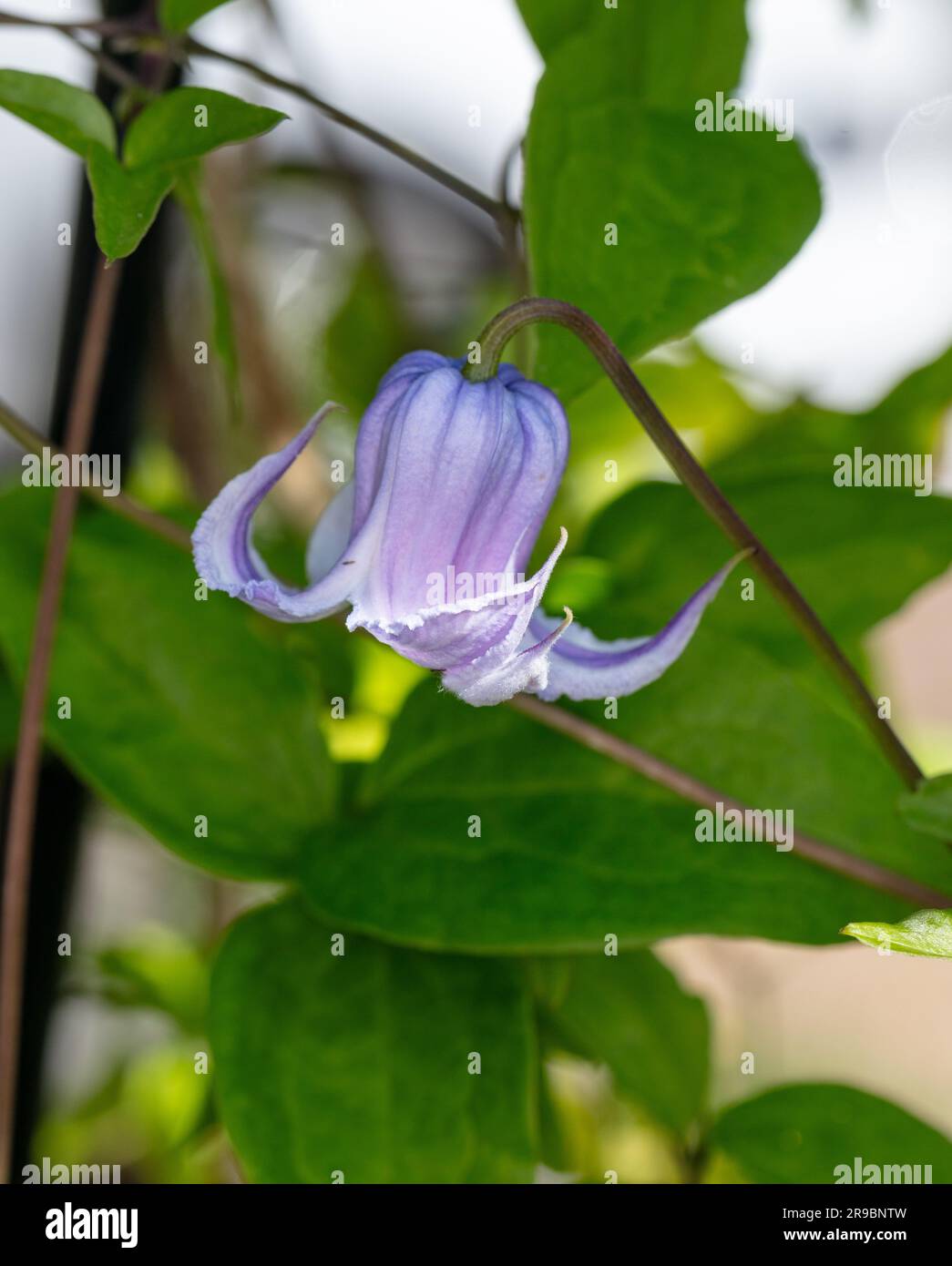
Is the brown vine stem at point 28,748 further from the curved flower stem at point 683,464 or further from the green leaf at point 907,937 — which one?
the green leaf at point 907,937

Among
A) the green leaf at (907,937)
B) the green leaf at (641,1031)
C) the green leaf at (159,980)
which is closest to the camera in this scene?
the green leaf at (907,937)

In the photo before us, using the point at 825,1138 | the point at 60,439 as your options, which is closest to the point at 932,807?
the point at 825,1138

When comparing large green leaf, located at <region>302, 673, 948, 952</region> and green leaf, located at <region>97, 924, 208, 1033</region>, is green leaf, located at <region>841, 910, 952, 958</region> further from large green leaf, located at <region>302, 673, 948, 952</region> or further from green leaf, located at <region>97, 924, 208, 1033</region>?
green leaf, located at <region>97, 924, 208, 1033</region>

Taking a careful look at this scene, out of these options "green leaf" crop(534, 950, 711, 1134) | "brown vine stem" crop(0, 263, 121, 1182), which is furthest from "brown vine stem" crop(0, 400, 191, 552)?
"green leaf" crop(534, 950, 711, 1134)

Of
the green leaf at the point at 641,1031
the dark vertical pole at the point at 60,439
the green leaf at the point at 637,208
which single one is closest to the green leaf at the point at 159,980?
the dark vertical pole at the point at 60,439

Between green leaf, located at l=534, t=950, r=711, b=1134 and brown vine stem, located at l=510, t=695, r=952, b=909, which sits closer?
brown vine stem, located at l=510, t=695, r=952, b=909

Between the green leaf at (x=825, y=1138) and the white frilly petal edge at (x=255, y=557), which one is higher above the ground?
the white frilly petal edge at (x=255, y=557)
